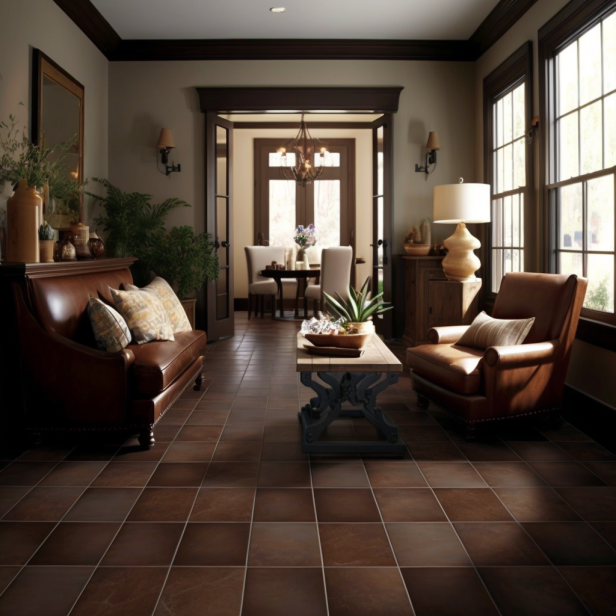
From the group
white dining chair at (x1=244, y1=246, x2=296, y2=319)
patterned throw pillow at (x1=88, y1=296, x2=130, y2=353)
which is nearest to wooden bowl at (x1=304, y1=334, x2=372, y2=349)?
patterned throw pillow at (x1=88, y1=296, x2=130, y2=353)

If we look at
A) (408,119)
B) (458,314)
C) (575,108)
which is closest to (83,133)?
(408,119)

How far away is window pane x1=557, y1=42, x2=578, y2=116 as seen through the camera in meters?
4.27

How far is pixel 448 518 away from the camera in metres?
2.51

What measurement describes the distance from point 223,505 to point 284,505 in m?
0.25

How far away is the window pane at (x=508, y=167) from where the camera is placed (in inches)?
223

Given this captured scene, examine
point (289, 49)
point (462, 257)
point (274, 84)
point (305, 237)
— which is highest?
point (289, 49)

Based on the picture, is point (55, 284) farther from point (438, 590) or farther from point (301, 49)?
point (301, 49)

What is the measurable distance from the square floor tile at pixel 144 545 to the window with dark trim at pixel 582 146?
8.82 feet

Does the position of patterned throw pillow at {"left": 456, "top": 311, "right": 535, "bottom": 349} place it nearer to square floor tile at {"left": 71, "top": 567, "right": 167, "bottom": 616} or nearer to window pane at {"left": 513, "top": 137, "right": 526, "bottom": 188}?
window pane at {"left": 513, "top": 137, "right": 526, "bottom": 188}

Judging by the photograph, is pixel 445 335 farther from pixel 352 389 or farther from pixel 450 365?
pixel 352 389

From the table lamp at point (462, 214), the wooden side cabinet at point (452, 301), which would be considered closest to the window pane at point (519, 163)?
the table lamp at point (462, 214)

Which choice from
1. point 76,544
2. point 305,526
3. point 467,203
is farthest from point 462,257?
point 76,544

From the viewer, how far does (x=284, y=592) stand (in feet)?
6.43

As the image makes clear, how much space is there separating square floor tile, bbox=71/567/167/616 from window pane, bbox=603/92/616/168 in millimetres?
3277
